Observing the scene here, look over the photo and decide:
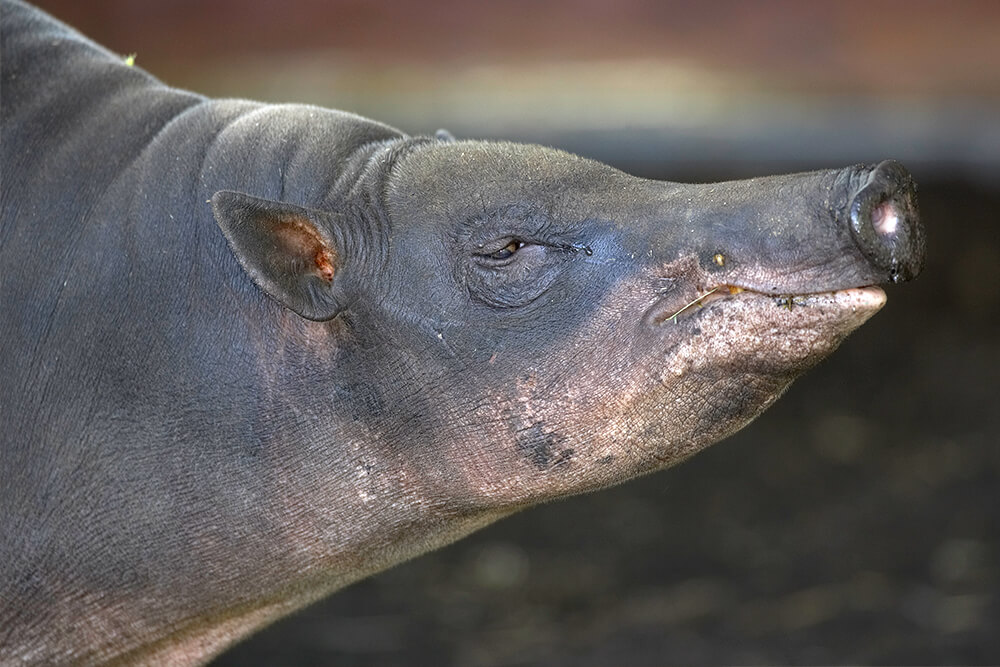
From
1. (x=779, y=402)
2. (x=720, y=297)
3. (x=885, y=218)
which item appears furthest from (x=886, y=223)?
(x=779, y=402)

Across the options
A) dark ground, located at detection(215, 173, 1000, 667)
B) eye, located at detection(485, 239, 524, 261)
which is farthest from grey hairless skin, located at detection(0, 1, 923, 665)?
dark ground, located at detection(215, 173, 1000, 667)

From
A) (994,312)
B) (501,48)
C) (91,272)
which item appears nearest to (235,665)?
(91,272)

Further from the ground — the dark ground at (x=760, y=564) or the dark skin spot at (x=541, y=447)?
the dark skin spot at (x=541, y=447)

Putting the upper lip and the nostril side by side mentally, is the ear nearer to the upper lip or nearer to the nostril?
the upper lip

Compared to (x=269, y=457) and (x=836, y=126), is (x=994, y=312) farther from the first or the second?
(x=269, y=457)

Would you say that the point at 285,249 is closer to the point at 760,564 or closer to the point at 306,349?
the point at 306,349

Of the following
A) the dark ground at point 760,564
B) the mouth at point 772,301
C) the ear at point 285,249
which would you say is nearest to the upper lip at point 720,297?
the mouth at point 772,301

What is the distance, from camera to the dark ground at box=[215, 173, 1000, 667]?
6.79 m

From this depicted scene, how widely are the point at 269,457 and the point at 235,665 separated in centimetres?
366

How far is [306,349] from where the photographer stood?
3461 millimetres

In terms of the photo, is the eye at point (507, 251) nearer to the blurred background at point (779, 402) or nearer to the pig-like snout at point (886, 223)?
the pig-like snout at point (886, 223)

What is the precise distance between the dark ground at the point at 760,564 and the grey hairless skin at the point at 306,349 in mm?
3284

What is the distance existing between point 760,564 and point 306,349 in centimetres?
464

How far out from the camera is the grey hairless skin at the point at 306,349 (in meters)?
3.22
